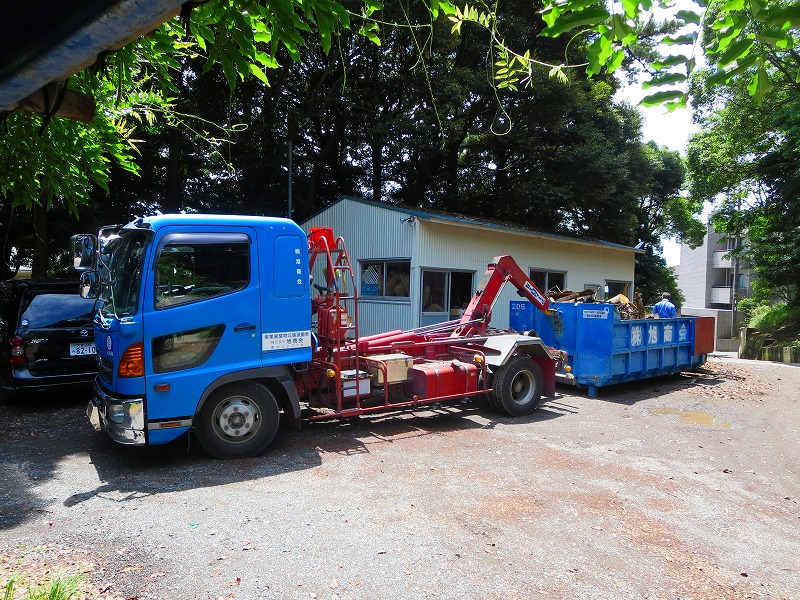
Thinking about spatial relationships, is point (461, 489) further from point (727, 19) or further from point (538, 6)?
point (538, 6)

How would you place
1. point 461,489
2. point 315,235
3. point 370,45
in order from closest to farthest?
point 461,489 → point 315,235 → point 370,45

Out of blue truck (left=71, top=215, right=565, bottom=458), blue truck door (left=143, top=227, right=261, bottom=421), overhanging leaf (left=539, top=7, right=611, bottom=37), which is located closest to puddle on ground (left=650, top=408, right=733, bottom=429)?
blue truck (left=71, top=215, right=565, bottom=458)

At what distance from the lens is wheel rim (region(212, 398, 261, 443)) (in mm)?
6148

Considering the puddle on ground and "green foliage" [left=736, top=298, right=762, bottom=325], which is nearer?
the puddle on ground

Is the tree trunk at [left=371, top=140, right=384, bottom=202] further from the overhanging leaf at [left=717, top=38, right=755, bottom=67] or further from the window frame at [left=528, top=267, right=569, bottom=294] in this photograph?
the overhanging leaf at [left=717, top=38, right=755, bottom=67]

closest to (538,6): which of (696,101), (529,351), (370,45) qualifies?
(370,45)

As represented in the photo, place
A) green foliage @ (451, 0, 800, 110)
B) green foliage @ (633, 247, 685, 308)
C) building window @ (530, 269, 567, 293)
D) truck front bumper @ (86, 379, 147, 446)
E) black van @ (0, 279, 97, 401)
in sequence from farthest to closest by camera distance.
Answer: green foliage @ (633, 247, 685, 308) → building window @ (530, 269, 567, 293) → black van @ (0, 279, 97, 401) → truck front bumper @ (86, 379, 147, 446) → green foliage @ (451, 0, 800, 110)

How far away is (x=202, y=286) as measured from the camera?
599cm

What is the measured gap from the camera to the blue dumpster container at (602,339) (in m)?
10.2

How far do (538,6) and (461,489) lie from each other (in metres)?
19.7

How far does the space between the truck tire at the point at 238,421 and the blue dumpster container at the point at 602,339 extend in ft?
20.2

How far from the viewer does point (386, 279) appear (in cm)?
1491

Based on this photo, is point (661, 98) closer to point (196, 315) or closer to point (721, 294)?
Result: point (196, 315)

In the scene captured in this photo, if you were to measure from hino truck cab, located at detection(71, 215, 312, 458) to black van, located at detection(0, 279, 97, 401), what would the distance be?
7.15 ft
